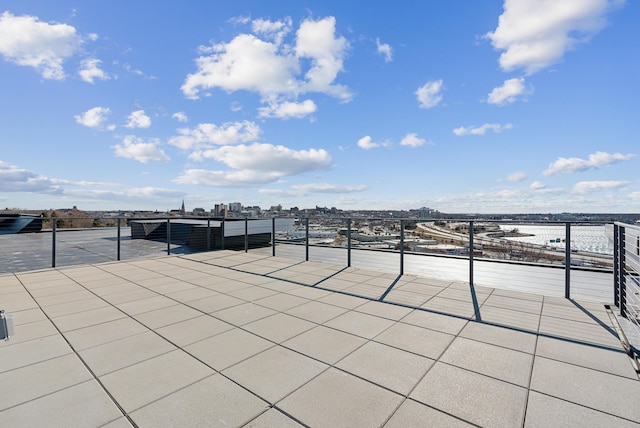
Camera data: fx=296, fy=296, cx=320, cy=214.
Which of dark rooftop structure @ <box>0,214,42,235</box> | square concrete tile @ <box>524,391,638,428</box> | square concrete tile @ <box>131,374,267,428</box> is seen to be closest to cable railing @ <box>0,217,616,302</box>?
square concrete tile @ <box>524,391,638,428</box>

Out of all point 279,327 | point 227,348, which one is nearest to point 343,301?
point 279,327

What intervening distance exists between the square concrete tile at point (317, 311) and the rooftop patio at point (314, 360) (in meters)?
0.03

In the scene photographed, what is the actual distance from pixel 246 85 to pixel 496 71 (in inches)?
312

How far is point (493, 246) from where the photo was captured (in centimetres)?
494

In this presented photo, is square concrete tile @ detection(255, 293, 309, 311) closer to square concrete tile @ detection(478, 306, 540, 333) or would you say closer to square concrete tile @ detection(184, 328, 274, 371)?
square concrete tile @ detection(184, 328, 274, 371)

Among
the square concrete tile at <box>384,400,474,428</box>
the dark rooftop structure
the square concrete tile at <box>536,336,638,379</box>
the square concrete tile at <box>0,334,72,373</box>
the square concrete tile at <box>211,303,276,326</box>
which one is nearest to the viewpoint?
the square concrete tile at <box>384,400,474,428</box>

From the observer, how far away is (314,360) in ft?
7.49

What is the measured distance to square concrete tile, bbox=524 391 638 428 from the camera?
1543 millimetres

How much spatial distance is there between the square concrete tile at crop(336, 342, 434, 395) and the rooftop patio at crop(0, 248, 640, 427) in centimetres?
1

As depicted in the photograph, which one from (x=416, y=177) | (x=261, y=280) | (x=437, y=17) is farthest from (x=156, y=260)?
(x=416, y=177)

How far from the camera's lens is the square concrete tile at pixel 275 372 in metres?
1.89

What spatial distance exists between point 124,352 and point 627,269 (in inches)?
217

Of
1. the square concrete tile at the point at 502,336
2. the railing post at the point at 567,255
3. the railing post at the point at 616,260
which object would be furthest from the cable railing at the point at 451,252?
the square concrete tile at the point at 502,336

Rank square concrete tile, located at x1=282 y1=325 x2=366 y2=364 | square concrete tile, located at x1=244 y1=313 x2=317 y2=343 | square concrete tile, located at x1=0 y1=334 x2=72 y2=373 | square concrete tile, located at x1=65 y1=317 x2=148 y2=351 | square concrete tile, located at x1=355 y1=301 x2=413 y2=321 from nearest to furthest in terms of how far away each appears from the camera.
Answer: square concrete tile, located at x1=0 y1=334 x2=72 y2=373, square concrete tile, located at x1=282 y1=325 x2=366 y2=364, square concrete tile, located at x1=65 y1=317 x2=148 y2=351, square concrete tile, located at x1=244 y1=313 x2=317 y2=343, square concrete tile, located at x1=355 y1=301 x2=413 y2=321
